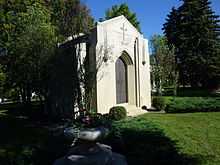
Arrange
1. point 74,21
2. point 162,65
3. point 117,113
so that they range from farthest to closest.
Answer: point 162,65
point 74,21
point 117,113

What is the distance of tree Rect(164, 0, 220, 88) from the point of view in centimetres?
3616

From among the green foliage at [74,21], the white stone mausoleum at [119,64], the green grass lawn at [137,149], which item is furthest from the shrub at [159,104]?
the green grass lawn at [137,149]

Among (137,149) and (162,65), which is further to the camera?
(162,65)

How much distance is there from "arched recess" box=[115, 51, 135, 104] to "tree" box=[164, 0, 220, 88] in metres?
18.8

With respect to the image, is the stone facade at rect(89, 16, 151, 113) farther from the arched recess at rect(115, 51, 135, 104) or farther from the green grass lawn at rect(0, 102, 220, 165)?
the green grass lawn at rect(0, 102, 220, 165)

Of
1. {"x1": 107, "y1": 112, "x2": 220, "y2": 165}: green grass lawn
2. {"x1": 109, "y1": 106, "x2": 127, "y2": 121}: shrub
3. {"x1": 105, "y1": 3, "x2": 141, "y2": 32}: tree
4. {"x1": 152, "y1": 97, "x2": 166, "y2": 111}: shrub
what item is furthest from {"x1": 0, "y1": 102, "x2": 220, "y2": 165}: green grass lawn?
{"x1": 105, "y1": 3, "x2": 141, "y2": 32}: tree

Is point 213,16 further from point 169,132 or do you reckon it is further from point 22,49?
point 169,132

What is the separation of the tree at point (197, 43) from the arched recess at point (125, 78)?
18830 millimetres

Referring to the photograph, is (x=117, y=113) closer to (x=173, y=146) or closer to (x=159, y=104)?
(x=159, y=104)

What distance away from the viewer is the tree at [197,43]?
119ft

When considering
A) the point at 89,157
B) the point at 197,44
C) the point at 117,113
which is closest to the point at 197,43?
the point at 197,44

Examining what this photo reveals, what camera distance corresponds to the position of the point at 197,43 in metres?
37.3

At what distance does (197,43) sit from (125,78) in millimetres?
20871

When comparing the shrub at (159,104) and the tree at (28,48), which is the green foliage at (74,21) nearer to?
the tree at (28,48)
